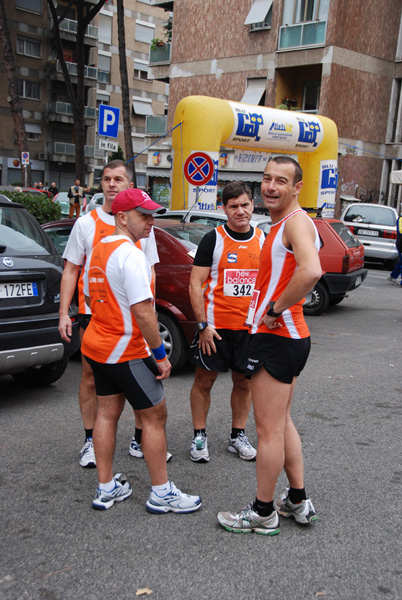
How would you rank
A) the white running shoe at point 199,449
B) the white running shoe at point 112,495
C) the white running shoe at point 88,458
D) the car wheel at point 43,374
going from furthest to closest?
the car wheel at point 43,374
the white running shoe at point 199,449
the white running shoe at point 88,458
the white running shoe at point 112,495

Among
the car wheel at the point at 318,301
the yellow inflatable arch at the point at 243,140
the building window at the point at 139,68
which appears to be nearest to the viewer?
the car wheel at the point at 318,301

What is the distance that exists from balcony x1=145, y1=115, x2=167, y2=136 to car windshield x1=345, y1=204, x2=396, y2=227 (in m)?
17.5

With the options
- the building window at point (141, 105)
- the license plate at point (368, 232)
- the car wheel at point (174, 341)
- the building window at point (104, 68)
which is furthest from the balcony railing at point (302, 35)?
the building window at point (104, 68)

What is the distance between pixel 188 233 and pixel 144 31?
5319 centimetres

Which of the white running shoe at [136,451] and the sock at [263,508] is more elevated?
the sock at [263,508]

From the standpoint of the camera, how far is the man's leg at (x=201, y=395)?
14.3ft

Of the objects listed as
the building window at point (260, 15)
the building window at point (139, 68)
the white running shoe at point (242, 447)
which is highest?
the building window at point (139, 68)

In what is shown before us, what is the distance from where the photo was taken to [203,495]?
3752mm

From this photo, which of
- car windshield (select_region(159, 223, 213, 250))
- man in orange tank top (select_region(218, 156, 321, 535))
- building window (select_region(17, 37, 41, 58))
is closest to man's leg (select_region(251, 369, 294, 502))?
man in orange tank top (select_region(218, 156, 321, 535))

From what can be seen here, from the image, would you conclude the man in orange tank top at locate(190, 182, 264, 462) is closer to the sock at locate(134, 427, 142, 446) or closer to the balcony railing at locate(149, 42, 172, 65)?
the sock at locate(134, 427, 142, 446)

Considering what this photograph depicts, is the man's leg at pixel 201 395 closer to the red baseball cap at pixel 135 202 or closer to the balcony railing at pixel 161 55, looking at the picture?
the red baseball cap at pixel 135 202

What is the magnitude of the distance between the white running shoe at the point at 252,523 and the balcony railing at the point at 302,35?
26.9m

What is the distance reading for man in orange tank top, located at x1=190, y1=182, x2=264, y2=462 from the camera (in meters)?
4.26

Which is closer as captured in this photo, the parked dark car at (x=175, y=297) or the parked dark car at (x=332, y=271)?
the parked dark car at (x=175, y=297)
